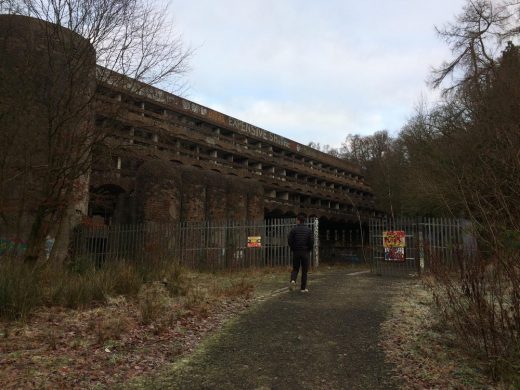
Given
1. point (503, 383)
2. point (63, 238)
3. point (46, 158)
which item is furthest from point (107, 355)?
point (63, 238)

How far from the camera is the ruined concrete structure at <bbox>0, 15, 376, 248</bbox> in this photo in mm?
10664

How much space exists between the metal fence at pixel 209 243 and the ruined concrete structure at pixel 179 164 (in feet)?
5.83

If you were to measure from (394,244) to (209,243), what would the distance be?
7.18m

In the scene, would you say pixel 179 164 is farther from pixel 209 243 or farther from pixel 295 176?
pixel 295 176

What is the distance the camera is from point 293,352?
19.7 ft

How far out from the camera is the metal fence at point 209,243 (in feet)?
58.0

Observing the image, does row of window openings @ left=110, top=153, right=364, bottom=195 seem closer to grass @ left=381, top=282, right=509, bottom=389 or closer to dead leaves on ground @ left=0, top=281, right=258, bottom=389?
dead leaves on ground @ left=0, top=281, right=258, bottom=389

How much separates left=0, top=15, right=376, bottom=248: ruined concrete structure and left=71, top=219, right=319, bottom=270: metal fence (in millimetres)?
1778

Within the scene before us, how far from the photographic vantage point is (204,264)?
18.1m

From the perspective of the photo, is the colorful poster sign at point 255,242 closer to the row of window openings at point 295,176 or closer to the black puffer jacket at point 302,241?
the black puffer jacket at point 302,241

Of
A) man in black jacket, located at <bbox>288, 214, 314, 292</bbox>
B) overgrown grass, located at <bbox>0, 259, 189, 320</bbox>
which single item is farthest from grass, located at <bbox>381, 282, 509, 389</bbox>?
overgrown grass, located at <bbox>0, 259, 189, 320</bbox>

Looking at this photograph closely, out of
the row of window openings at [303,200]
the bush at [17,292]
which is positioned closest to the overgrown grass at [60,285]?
the bush at [17,292]

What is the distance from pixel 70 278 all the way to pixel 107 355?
3.92 m

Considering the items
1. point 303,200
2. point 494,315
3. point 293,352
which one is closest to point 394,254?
point 293,352
